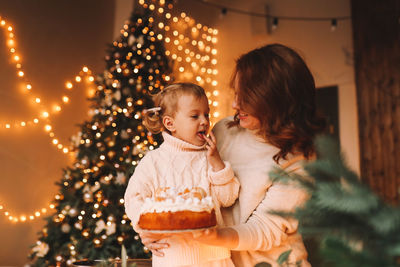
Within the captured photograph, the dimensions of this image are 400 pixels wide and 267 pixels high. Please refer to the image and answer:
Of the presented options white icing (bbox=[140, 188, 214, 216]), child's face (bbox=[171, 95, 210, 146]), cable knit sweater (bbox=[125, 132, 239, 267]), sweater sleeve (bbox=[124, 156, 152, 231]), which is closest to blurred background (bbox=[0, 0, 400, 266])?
child's face (bbox=[171, 95, 210, 146])

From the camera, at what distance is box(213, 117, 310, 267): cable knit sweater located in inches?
58.1

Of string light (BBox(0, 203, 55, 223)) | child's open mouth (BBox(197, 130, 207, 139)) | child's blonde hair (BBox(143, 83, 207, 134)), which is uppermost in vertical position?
child's blonde hair (BBox(143, 83, 207, 134))

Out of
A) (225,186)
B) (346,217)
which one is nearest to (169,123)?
(225,186)

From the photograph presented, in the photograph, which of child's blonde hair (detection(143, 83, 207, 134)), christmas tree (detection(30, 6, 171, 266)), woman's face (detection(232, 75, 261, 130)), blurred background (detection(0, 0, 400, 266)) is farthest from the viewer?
blurred background (detection(0, 0, 400, 266))

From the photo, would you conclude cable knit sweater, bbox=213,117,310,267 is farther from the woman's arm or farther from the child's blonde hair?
the child's blonde hair

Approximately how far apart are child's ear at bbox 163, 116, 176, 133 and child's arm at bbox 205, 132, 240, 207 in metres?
0.25

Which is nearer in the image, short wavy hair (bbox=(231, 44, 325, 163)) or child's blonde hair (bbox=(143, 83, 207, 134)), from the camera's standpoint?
short wavy hair (bbox=(231, 44, 325, 163))

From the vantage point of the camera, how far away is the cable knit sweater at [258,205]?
1.47 meters

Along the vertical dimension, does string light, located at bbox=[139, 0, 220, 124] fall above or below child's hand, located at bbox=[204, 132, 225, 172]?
above

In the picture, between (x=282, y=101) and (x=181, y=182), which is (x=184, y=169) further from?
(x=282, y=101)

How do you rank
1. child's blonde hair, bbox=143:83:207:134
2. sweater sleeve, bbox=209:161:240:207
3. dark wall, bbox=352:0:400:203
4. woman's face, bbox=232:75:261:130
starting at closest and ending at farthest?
sweater sleeve, bbox=209:161:240:207 < woman's face, bbox=232:75:261:130 < child's blonde hair, bbox=143:83:207:134 < dark wall, bbox=352:0:400:203

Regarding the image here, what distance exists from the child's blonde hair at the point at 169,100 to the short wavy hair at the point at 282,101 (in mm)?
205

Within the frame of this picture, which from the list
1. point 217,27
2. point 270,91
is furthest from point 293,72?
point 217,27

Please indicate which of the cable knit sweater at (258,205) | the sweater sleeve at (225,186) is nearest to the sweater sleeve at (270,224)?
the cable knit sweater at (258,205)
